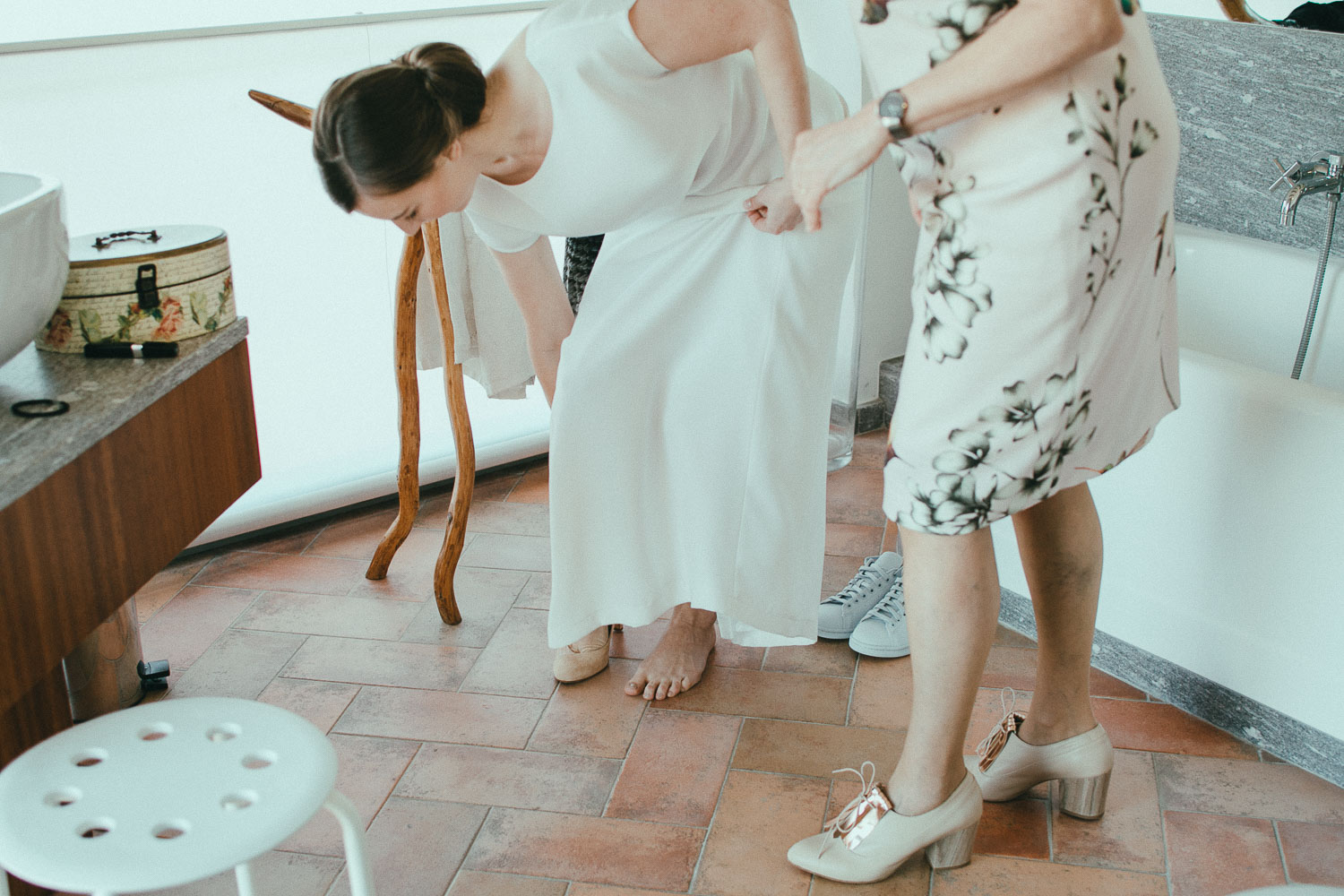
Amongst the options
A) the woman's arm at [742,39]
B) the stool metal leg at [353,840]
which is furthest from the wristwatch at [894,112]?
the stool metal leg at [353,840]

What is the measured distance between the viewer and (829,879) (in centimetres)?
160

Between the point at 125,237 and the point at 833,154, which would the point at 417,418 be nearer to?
the point at 125,237

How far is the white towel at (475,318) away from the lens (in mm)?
2189

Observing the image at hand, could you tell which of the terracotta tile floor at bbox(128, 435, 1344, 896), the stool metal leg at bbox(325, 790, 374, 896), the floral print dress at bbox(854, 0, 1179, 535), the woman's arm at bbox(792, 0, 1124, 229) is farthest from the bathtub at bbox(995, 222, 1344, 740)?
the stool metal leg at bbox(325, 790, 374, 896)

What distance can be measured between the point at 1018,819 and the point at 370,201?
1.20 metres

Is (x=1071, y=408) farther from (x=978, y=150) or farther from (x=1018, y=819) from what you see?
(x=1018, y=819)

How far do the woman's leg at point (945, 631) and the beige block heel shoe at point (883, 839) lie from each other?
64mm

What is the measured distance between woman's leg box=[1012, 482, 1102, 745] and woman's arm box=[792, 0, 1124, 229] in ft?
1.81

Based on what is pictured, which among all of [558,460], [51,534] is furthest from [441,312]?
[51,534]

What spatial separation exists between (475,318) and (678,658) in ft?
2.37

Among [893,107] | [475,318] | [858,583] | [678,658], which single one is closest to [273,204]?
[475,318]

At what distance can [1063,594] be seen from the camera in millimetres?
1572

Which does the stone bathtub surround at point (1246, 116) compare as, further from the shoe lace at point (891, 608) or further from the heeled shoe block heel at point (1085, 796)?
the heeled shoe block heel at point (1085, 796)

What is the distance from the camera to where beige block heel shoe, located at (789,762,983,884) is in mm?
1552
